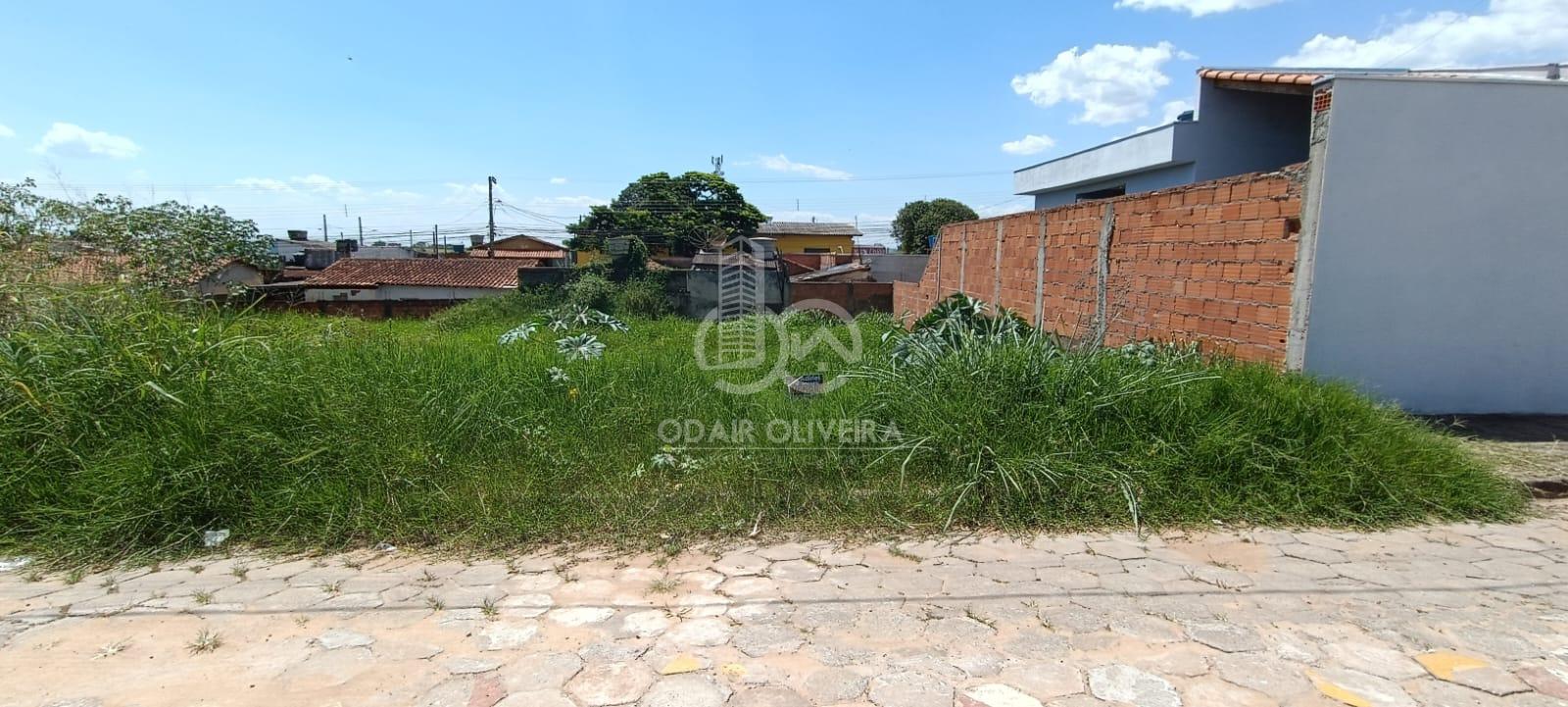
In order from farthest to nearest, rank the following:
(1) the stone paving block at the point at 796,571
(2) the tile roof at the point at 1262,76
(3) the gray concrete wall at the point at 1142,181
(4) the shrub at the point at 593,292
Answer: (4) the shrub at the point at 593,292 → (3) the gray concrete wall at the point at 1142,181 → (2) the tile roof at the point at 1262,76 → (1) the stone paving block at the point at 796,571

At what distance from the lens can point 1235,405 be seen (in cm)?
415

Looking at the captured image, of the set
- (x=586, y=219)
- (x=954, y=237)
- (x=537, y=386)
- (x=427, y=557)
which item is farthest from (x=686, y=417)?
(x=586, y=219)

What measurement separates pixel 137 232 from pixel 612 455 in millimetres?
9530

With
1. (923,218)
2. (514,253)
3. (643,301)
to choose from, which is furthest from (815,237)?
(643,301)

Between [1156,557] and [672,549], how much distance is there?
2.21 m

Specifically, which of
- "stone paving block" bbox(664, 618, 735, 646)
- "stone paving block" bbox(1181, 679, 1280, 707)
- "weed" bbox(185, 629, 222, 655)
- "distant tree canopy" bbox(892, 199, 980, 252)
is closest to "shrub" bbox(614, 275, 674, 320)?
"weed" bbox(185, 629, 222, 655)

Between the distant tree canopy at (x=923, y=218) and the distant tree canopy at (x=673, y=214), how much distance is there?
8488 mm

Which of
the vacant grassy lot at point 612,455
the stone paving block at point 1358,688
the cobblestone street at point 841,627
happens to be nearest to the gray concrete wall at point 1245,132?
the vacant grassy lot at point 612,455

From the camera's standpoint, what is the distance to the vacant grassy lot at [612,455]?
3.50 meters

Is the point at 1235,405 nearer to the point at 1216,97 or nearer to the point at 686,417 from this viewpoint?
the point at 686,417

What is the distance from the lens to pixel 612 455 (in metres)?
4.14

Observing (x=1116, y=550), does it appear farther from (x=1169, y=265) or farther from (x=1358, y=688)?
(x=1169, y=265)

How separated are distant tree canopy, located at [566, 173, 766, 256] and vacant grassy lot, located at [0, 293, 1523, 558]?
95.4 feet

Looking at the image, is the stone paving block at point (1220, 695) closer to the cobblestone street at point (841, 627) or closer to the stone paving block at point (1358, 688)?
the cobblestone street at point (841, 627)
